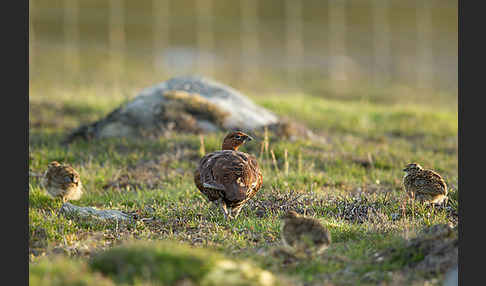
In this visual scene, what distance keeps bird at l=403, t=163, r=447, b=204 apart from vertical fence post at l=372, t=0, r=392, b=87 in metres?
35.7

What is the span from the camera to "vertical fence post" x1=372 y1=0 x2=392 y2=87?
4436 cm

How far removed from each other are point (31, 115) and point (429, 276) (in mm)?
→ 13184

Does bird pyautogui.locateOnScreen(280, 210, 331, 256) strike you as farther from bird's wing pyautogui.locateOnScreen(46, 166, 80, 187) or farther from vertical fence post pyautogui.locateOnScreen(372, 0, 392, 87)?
vertical fence post pyautogui.locateOnScreen(372, 0, 392, 87)

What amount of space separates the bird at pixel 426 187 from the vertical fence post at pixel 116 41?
77.2ft

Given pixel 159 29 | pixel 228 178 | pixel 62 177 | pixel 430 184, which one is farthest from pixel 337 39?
pixel 228 178

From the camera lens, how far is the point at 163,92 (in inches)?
541

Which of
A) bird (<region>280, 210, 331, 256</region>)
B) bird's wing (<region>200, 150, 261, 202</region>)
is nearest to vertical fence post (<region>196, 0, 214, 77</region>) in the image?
bird's wing (<region>200, 150, 261, 202</region>)

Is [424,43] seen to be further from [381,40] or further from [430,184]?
[430,184]

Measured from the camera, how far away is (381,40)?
162 ft

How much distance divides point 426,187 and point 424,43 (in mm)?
44540

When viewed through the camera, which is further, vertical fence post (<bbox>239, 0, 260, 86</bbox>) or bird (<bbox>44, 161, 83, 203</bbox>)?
vertical fence post (<bbox>239, 0, 260, 86</bbox>)

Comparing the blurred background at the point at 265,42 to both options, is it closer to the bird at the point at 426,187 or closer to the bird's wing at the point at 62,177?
the bird's wing at the point at 62,177

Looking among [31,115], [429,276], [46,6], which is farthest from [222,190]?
[46,6]

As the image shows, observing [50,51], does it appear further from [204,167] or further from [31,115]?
[204,167]
